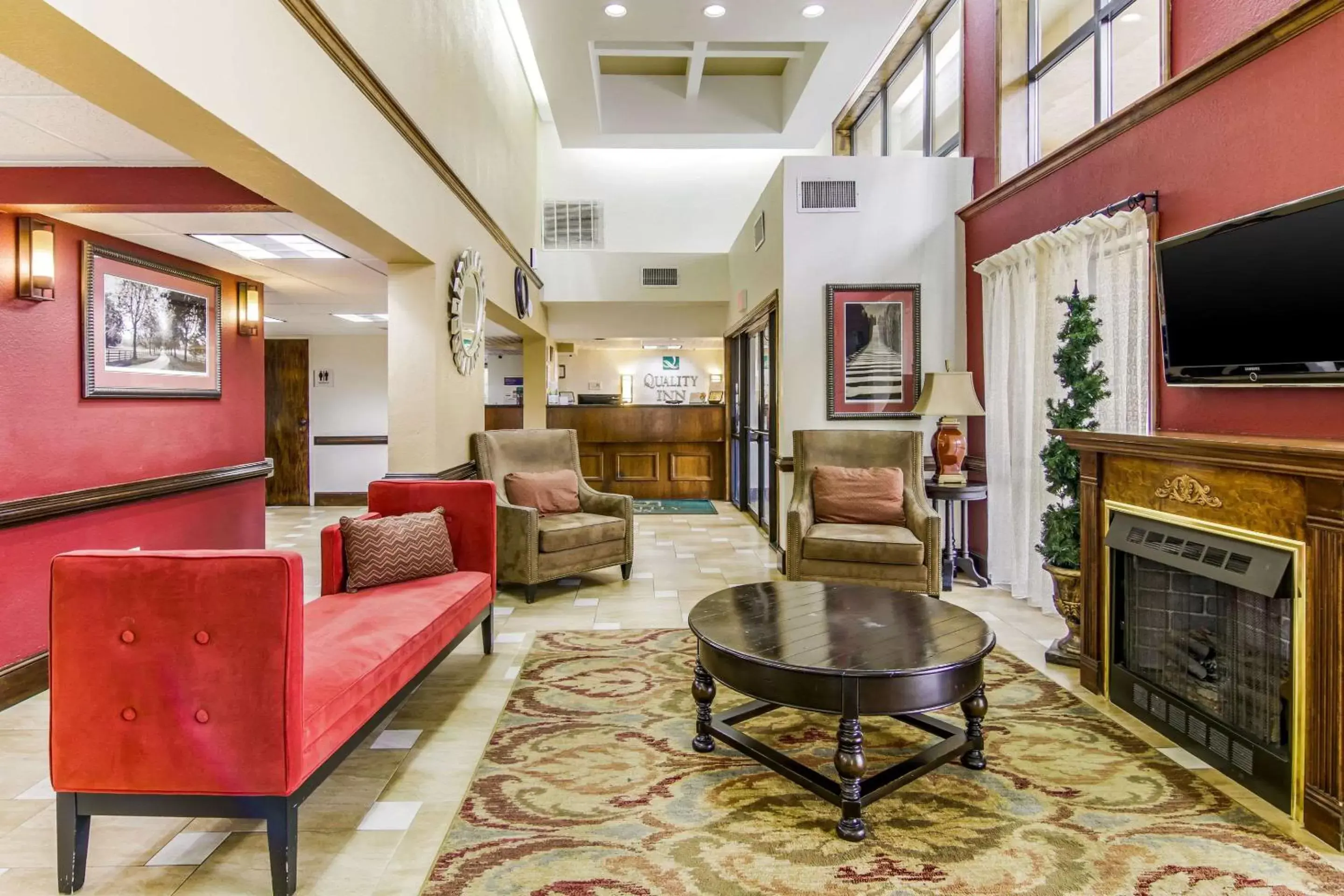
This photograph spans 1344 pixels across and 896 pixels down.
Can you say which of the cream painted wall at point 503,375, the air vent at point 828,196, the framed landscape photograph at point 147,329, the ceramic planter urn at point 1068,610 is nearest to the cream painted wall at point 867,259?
the air vent at point 828,196

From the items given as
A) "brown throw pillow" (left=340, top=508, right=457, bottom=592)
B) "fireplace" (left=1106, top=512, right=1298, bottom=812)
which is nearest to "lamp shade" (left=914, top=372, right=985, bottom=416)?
"fireplace" (left=1106, top=512, right=1298, bottom=812)

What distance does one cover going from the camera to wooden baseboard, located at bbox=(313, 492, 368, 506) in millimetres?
9031

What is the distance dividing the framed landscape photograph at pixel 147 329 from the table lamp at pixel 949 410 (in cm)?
459

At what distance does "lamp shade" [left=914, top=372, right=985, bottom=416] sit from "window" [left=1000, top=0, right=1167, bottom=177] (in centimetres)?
141

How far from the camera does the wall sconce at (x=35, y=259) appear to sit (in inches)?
120

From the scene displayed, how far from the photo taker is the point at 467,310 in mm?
4613

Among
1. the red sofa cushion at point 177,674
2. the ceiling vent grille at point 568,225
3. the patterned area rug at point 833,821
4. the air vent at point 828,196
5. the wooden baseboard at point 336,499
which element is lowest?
the patterned area rug at point 833,821

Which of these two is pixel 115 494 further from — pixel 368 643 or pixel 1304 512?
pixel 1304 512

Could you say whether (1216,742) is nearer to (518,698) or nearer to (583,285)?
(518,698)

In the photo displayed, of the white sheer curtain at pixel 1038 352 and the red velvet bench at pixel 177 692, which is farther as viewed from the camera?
the white sheer curtain at pixel 1038 352

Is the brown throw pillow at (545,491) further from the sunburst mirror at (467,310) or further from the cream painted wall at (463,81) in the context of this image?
the cream painted wall at (463,81)

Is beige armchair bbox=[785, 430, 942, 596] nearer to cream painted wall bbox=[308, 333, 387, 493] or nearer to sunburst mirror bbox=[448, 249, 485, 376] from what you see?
sunburst mirror bbox=[448, 249, 485, 376]

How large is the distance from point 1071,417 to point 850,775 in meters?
2.15

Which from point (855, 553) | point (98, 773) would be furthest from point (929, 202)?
point (98, 773)
